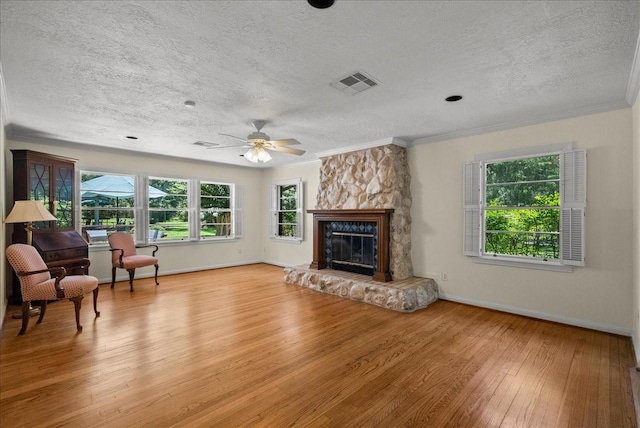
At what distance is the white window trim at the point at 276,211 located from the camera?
7.22 metres

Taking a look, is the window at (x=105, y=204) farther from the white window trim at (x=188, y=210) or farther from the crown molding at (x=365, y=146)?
the crown molding at (x=365, y=146)

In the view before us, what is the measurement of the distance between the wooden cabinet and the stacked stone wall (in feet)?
15.7

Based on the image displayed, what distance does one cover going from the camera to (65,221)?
508cm

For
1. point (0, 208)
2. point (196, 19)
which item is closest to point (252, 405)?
point (196, 19)

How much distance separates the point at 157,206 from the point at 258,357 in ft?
16.8

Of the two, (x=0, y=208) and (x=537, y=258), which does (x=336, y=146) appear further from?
(x=0, y=208)

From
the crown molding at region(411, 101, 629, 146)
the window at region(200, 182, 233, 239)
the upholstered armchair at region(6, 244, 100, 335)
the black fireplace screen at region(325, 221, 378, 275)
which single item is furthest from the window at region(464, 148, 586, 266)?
the window at region(200, 182, 233, 239)

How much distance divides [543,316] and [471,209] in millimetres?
1654

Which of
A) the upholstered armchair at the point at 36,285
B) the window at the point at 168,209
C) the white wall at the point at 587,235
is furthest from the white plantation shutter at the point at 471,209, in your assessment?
the window at the point at 168,209

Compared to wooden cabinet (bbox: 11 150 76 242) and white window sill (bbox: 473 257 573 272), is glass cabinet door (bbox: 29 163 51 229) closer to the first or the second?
wooden cabinet (bbox: 11 150 76 242)

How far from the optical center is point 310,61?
252cm

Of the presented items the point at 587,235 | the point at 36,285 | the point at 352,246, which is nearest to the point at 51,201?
the point at 36,285

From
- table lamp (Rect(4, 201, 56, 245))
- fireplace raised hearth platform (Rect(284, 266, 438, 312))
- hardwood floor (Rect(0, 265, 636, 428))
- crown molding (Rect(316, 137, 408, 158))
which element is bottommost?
hardwood floor (Rect(0, 265, 636, 428))

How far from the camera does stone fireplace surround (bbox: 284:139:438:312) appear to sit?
4.49m
